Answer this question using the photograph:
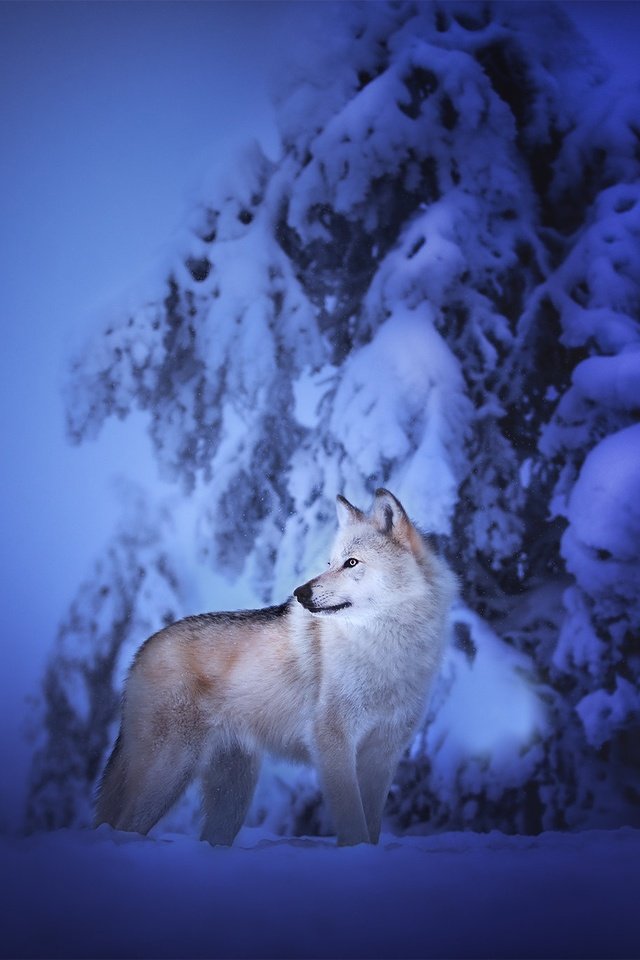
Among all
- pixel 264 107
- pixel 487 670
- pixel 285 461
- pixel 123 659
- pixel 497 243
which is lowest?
pixel 487 670

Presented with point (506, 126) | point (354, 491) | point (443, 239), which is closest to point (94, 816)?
point (354, 491)

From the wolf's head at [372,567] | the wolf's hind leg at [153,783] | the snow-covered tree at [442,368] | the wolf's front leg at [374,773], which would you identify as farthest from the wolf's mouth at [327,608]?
the snow-covered tree at [442,368]

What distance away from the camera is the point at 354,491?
3.86 meters

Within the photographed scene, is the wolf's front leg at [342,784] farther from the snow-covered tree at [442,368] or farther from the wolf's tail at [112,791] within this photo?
the snow-covered tree at [442,368]

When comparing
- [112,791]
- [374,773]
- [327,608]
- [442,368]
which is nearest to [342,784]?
[374,773]

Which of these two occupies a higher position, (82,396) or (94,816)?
(82,396)

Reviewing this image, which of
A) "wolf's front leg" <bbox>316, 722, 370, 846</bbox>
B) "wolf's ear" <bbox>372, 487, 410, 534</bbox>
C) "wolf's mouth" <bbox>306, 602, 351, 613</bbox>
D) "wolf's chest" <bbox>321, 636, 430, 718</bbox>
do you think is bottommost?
"wolf's front leg" <bbox>316, 722, 370, 846</bbox>

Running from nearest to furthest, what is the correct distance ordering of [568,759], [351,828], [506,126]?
[351,828], [568,759], [506,126]

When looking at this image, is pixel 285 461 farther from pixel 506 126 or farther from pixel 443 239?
pixel 506 126

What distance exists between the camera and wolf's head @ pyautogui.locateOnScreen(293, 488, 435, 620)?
257cm

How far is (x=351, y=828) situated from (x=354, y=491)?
175 cm

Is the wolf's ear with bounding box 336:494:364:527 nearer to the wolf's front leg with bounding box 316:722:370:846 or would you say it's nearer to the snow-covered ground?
the wolf's front leg with bounding box 316:722:370:846

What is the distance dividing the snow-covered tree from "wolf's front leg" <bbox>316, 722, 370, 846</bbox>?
4.18ft

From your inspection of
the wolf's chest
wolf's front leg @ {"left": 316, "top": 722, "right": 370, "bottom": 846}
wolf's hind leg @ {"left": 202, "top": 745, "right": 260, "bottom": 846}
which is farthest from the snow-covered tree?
wolf's front leg @ {"left": 316, "top": 722, "right": 370, "bottom": 846}
